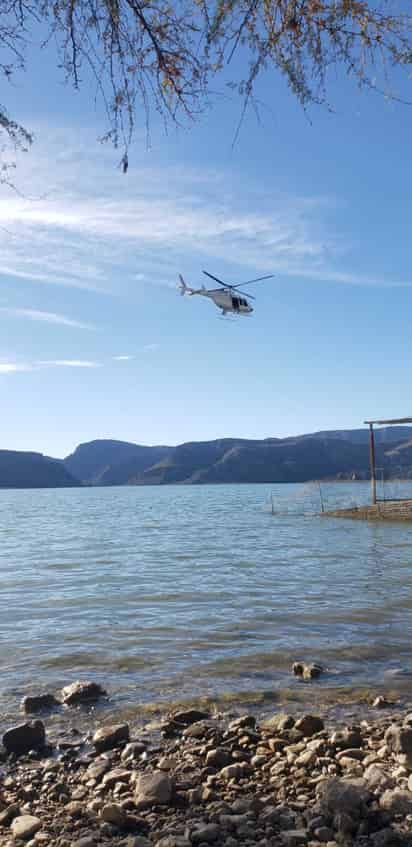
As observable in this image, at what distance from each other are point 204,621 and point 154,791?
9.40 metres

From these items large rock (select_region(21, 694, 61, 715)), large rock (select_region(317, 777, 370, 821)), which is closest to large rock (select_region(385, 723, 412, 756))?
large rock (select_region(317, 777, 370, 821))

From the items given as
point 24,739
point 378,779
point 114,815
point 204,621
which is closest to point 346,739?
point 378,779

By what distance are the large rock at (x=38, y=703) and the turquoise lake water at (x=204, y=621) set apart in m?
0.19

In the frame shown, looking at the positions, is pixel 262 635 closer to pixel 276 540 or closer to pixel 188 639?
pixel 188 639

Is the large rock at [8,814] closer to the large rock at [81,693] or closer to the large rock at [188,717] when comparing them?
the large rock at [188,717]

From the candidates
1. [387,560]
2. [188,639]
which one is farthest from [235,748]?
[387,560]

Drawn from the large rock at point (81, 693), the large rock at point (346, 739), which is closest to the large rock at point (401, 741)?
the large rock at point (346, 739)

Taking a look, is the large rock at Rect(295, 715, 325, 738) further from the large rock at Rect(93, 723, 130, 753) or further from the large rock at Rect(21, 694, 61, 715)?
the large rock at Rect(21, 694, 61, 715)

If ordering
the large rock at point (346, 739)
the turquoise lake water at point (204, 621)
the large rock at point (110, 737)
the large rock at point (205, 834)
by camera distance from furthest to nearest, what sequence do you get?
1. the turquoise lake water at point (204, 621)
2. the large rock at point (110, 737)
3. the large rock at point (346, 739)
4. the large rock at point (205, 834)

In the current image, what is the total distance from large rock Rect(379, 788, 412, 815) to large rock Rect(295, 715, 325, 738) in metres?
2.32

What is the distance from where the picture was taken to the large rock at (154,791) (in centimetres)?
544

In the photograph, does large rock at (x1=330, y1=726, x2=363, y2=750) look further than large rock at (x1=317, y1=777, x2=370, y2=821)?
Yes

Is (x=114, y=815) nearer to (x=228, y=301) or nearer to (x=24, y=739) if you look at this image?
(x=24, y=739)

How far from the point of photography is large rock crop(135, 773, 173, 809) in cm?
544
